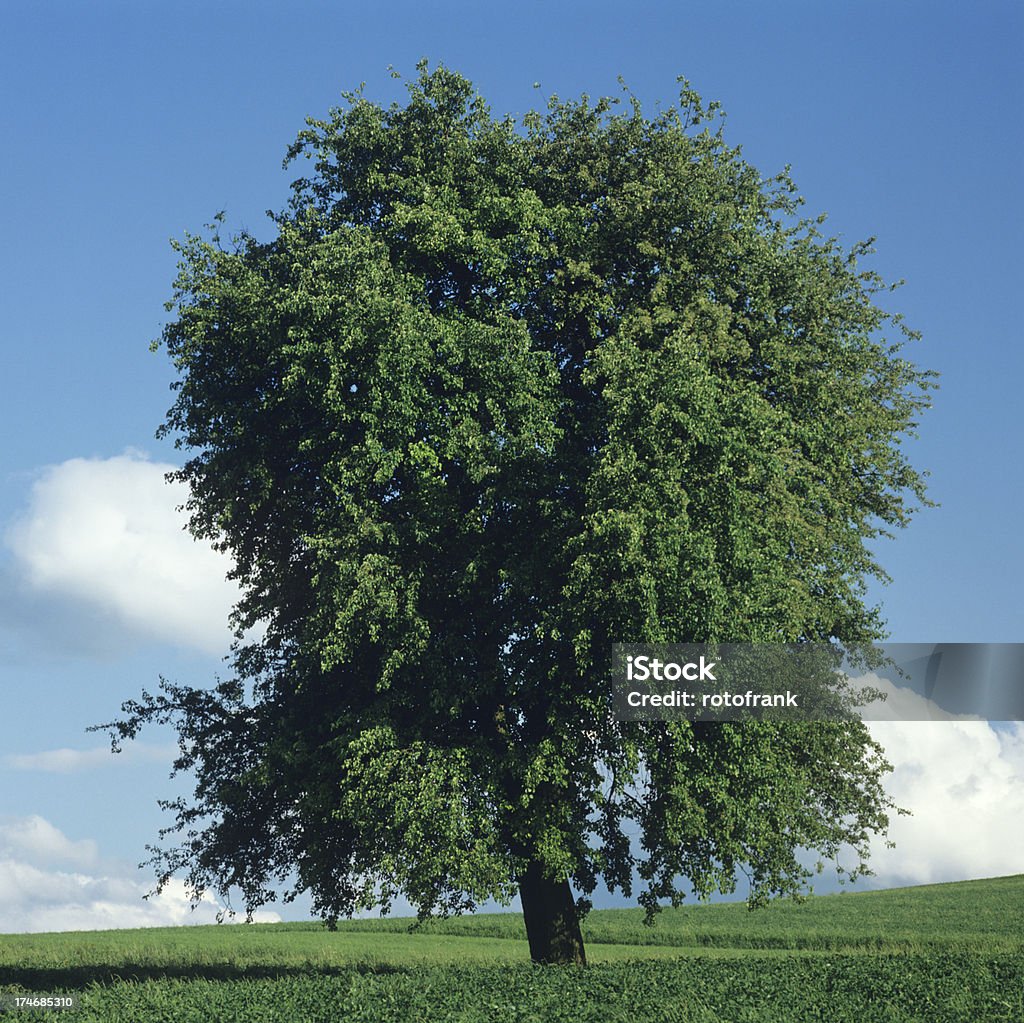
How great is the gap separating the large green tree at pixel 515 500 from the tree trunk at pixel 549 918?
0.08 m

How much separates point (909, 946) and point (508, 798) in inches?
900

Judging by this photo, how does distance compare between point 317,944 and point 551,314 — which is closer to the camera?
point 551,314

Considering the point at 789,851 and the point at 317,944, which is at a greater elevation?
the point at 789,851

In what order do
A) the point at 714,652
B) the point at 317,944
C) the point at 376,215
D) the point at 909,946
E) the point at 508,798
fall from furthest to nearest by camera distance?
the point at 317,944 < the point at 909,946 < the point at 376,215 < the point at 508,798 < the point at 714,652

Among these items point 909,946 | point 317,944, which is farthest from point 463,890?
point 317,944

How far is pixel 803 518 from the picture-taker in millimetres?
25219

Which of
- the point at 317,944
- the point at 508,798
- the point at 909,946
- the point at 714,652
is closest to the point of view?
the point at 714,652

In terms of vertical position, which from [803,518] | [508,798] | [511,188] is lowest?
[508,798]

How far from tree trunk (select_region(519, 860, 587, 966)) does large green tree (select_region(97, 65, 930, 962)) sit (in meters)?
0.08

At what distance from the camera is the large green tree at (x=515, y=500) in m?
21.8

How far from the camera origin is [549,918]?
2498cm

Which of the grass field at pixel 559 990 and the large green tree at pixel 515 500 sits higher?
the large green tree at pixel 515 500

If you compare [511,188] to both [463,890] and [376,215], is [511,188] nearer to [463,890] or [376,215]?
[376,215]

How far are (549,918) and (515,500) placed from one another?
9.29m
